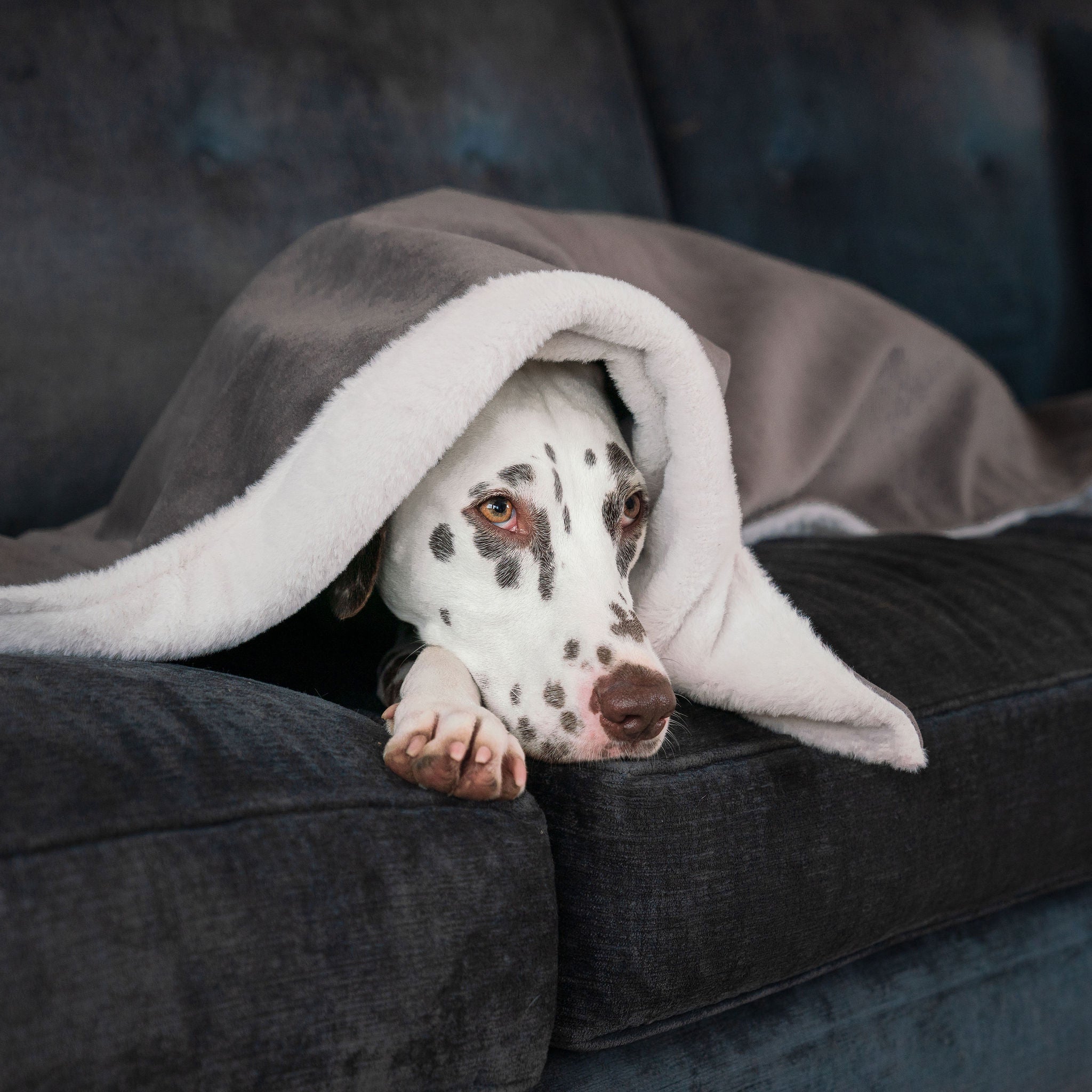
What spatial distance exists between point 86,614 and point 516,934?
22.3 inches

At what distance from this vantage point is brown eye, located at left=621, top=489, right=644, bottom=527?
134 centimetres

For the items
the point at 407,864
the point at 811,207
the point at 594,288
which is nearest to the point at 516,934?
the point at 407,864

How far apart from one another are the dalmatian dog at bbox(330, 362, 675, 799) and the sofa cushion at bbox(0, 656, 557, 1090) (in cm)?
12

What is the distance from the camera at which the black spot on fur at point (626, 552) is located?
131cm

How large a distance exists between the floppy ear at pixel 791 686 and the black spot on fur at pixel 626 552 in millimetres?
122

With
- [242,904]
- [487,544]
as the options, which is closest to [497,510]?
[487,544]

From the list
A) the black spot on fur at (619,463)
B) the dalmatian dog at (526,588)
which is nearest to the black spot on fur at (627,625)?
the dalmatian dog at (526,588)

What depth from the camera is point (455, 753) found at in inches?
36.9

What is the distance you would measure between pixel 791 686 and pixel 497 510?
1.31ft

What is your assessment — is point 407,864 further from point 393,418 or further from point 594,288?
point 594,288

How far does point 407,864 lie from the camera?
0.83m

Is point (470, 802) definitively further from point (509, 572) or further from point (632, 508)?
point (632, 508)

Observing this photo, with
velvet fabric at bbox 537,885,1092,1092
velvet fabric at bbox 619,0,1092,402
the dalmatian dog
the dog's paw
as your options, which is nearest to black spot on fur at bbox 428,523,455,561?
the dalmatian dog

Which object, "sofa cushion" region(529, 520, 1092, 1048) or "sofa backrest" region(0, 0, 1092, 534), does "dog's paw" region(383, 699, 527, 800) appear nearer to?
"sofa cushion" region(529, 520, 1092, 1048)
